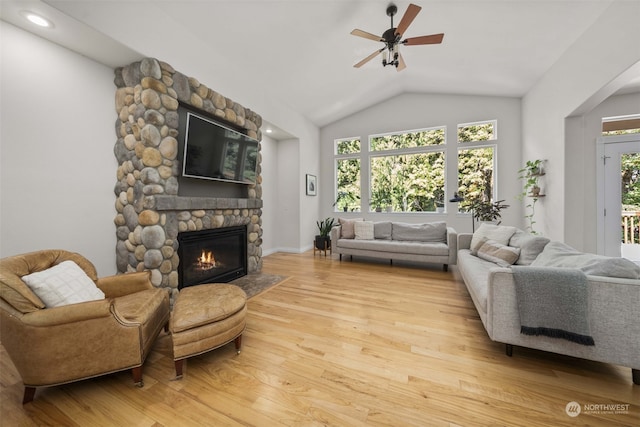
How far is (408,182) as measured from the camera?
6113mm

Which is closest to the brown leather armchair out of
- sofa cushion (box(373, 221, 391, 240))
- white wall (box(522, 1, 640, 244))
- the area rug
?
the area rug

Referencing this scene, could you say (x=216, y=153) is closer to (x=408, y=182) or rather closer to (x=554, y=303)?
(x=554, y=303)

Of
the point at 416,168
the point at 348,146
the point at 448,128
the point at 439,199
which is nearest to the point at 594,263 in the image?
the point at 439,199

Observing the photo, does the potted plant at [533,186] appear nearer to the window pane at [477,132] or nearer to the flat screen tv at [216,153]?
the window pane at [477,132]

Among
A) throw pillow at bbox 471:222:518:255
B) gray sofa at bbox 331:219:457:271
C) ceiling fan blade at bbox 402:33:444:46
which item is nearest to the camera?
ceiling fan blade at bbox 402:33:444:46

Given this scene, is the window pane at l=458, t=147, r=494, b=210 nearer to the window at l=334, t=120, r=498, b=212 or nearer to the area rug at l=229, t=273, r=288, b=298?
the window at l=334, t=120, r=498, b=212

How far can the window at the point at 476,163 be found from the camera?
17.8ft

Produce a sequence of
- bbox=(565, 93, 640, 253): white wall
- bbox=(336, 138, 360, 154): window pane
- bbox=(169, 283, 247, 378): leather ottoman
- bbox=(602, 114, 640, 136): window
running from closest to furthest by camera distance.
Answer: bbox=(169, 283, 247, 378): leather ottoman < bbox=(565, 93, 640, 253): white wall < bbox=(602, 114, 640, 136): window < bbox=(336, 138, 360, 154): window pane

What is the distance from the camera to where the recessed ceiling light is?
74.2 inches

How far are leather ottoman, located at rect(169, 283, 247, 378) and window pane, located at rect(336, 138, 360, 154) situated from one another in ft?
17.8

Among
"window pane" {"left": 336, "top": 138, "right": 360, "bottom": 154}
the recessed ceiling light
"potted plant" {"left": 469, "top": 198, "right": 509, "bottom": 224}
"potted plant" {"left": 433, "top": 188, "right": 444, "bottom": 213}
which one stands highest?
"window pane" {"left": 336, "top": 138, "right": 360, "bottom": 154}

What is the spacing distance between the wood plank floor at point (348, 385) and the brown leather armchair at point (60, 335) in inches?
6.9

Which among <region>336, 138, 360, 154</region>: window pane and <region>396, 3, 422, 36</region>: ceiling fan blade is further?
<region>336, 138, 360, 154</region>: window pane

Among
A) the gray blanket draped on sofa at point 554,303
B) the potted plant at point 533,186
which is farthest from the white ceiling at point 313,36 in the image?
the gray blanket draped on sofa at point 554,303
